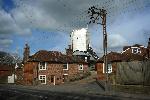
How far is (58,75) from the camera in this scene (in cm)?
6394

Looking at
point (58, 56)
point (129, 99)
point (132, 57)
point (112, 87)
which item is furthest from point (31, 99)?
point (58, 56)

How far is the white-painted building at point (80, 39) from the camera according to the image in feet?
297

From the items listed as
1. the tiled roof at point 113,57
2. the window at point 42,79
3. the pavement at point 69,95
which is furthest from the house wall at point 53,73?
the pavement at point 69,95

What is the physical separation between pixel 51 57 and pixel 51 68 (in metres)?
3.21

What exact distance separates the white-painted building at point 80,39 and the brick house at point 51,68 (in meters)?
22.3

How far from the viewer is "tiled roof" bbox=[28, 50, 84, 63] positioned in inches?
2483

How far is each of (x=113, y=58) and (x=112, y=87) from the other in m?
16.2

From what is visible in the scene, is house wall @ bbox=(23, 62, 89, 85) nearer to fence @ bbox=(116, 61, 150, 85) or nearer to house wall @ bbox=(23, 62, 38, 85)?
house wall @ bbox=(23, 62, 38, 85)

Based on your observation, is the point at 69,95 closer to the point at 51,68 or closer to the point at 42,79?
the point at 42,79

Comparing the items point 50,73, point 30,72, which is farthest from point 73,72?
point 30,72

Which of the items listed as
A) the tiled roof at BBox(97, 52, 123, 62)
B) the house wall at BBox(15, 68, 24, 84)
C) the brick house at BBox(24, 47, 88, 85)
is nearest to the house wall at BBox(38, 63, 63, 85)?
the brick house at BBox(24, 47, 88, 85)

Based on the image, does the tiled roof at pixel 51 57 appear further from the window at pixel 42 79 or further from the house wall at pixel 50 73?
the window at pixel 42 79

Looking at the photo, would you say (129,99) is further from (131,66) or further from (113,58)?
(113,58)

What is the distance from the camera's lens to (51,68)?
208ft
